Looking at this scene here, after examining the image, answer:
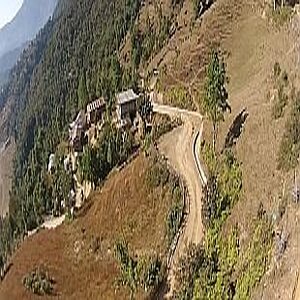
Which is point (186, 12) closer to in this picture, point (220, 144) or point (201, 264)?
point (220, 144)

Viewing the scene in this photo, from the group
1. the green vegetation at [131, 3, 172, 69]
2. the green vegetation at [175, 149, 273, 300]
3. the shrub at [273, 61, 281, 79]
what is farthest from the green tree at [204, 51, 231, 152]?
the green vegetation at [131, 3, 172, 69]

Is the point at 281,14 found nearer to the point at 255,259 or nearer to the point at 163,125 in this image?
the point at 163,125

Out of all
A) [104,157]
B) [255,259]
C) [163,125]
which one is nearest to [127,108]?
[163,125]

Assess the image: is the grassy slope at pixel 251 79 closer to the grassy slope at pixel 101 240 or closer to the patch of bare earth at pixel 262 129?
the patch of bare earth at pixel 262 129

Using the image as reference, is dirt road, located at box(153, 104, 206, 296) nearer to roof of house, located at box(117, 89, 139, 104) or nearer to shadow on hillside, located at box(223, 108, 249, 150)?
roof of house, located at box(117, 89, 139, 104)

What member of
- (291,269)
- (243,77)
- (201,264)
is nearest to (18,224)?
(243,77)

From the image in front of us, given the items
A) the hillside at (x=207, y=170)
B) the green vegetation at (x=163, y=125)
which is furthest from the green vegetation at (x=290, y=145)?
the green vegetation at (x=163, y=125)
